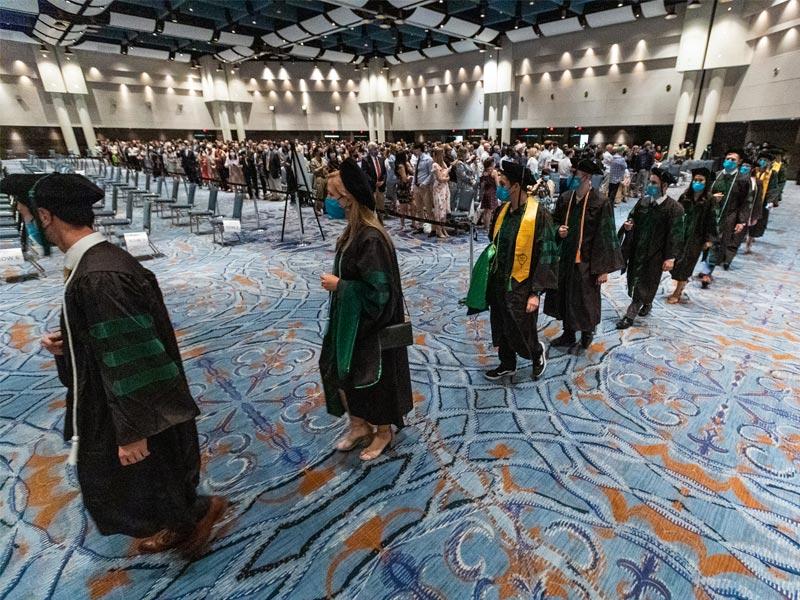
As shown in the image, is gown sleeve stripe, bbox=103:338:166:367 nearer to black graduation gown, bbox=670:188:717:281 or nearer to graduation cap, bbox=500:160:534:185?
graduation cap, bbox=500:160:534:185

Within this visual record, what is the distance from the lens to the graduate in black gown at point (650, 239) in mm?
3709

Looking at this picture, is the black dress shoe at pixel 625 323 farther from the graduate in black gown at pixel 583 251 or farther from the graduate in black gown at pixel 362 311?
the graduate in black gown at pixel 362 311

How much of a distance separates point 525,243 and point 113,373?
237cm

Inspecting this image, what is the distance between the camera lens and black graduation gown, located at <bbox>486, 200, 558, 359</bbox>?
2746mm

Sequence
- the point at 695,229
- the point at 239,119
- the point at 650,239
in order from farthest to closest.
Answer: the point at 239,119, the point at 695,229, the point at 650,239

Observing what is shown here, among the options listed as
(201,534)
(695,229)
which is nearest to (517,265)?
(201,534)

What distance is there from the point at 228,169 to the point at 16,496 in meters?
14.8

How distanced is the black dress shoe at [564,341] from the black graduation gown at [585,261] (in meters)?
0.13

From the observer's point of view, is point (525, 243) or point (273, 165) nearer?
point (525, 243)

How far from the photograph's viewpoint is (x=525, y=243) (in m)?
2.72

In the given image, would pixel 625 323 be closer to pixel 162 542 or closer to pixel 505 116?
pixel 162 542

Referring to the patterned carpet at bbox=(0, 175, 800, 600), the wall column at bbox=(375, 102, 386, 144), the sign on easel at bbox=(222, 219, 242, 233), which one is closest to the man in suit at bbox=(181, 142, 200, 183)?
the sign on easel at bbox=(222, 219, 242, 233)

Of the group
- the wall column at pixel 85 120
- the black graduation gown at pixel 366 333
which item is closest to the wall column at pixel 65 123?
the wall column at pixel 85 120

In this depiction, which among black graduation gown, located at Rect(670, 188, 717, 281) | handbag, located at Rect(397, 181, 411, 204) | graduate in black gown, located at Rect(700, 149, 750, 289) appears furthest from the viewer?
handbag, located at Rect(397, 181, 411, 204)
